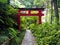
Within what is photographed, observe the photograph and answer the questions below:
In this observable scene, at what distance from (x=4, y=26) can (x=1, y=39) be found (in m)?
3.89

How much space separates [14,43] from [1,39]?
3022mm

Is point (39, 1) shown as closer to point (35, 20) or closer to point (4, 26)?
point (35, 20)

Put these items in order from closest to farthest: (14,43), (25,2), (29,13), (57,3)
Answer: (14,43), (57,3), (29,13), (25,2)

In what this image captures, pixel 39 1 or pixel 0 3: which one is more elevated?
pixel 0 3

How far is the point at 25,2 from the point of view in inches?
1911

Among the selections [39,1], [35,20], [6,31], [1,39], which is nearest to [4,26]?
[6,31]

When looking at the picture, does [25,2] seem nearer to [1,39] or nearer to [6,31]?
[6,31]

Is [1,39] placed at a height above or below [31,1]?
above

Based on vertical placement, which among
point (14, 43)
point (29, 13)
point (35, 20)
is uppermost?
point (14, 43)

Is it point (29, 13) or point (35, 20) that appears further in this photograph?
point (35, 20)

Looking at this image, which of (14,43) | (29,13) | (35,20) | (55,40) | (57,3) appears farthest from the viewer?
(35,20)

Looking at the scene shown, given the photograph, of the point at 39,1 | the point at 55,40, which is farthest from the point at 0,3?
the point at 39,1

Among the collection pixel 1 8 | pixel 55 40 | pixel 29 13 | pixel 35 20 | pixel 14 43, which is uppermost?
pixel 1 8

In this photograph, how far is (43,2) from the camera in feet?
103
